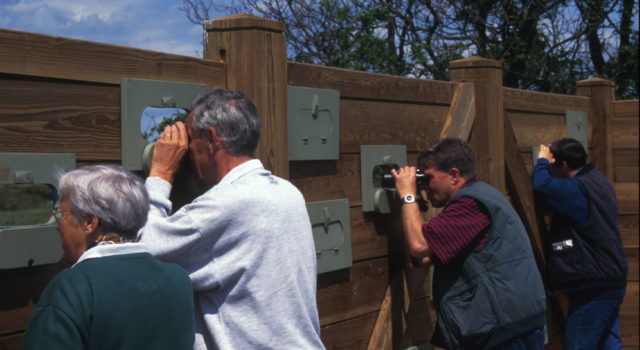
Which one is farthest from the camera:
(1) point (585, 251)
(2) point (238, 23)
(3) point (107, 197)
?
(1) point (585, 251)

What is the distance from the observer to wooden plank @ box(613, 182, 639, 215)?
22.2ft

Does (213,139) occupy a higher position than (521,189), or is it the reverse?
(213,139)

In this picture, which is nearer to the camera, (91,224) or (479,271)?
(91,224)

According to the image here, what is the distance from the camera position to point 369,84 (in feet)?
12.6

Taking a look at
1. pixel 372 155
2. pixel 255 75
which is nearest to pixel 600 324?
pixel 372 155

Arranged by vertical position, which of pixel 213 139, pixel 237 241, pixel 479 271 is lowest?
pixel 479 271

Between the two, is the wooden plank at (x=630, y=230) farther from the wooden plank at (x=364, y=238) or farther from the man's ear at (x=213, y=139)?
the man's ear at (x=213, y=139)

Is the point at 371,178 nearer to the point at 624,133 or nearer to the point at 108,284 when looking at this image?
the point at 108,284

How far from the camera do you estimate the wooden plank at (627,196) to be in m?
6.77

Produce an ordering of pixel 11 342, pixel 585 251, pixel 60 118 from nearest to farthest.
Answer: pixel 11 342 < pixel 60 118 < pixel 585 251

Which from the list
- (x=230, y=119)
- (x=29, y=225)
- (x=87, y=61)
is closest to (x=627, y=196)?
(x=230, y=119)

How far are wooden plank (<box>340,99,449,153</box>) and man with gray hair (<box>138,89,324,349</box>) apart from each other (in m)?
1.24

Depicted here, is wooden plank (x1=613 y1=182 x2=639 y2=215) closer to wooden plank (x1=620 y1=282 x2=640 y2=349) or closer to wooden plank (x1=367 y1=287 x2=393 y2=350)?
wooden plank (x1=620 y1=282 x2=640 y2=349)

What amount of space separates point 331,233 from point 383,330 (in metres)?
0.66
